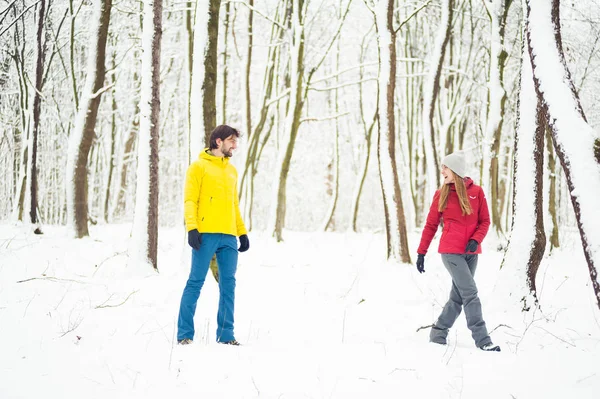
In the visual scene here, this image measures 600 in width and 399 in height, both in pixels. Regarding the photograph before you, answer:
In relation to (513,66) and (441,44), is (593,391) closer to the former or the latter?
(441,44)

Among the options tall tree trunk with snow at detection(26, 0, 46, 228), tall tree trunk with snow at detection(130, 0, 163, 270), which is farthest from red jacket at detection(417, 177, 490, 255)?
tall tree trunk with snow at detection(26, 0, 46, 228)

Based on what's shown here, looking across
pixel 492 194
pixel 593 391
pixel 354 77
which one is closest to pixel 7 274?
pixel 593 391

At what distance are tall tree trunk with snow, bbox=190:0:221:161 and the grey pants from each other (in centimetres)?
425

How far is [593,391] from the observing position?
287cm

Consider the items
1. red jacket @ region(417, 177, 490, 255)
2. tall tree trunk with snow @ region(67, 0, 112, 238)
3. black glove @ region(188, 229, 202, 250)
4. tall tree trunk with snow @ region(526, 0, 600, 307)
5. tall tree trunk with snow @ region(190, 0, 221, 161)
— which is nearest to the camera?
tall tree trunk with snow @ region(526, 0, 600, 307)

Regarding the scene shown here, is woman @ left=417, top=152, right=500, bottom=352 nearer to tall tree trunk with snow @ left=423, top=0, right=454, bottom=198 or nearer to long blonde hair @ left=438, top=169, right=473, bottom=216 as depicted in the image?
long blonde hair @ left=438, top=169, right=473, bottom=216

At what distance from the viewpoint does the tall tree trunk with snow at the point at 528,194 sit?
199 inches

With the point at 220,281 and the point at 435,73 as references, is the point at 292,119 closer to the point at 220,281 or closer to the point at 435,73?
the point at 435,73

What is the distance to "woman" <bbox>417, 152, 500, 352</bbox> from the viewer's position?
400cm

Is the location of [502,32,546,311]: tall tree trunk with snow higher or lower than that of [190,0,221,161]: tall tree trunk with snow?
lower

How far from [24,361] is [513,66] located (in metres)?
17.3

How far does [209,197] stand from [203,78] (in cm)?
351

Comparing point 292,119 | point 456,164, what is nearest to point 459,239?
point 456,164

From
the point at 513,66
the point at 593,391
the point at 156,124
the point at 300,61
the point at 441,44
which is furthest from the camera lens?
the point at 513,66
